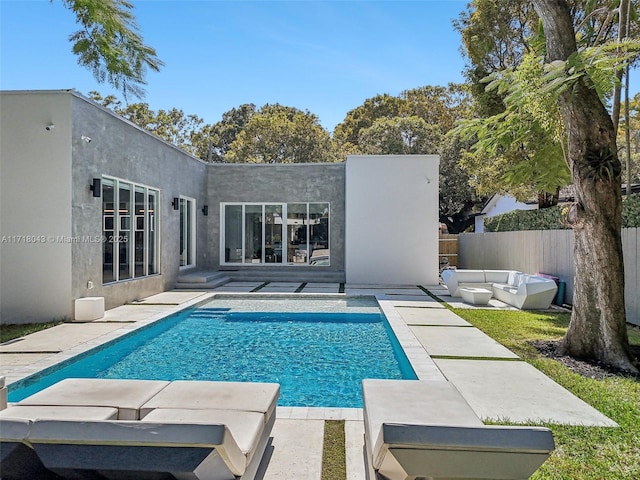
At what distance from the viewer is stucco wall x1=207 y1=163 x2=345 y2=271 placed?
16.1m

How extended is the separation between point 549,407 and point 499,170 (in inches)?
490

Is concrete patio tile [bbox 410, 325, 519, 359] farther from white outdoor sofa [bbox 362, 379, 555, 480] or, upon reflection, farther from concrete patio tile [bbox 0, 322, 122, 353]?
Answer: concrete patio tile [bbox 0, 322, 122, 353]

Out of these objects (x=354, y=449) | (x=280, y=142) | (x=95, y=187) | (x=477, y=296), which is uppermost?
(x=280, y=142)

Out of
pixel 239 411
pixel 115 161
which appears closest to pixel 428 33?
pixel 115 161

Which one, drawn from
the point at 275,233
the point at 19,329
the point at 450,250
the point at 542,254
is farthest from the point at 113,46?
the point at 450,250

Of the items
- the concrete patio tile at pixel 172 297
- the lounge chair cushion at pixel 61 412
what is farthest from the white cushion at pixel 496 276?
the lounge chair cushion at pixel 61 412

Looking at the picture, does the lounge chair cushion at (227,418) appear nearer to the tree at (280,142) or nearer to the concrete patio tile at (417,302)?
the concrete patio tile at (417,302)

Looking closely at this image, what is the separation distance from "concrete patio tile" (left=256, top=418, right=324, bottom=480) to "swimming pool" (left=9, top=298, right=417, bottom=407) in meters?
1.12

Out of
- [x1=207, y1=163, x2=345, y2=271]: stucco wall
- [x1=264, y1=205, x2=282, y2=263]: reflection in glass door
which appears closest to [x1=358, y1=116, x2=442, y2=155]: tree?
[x1=207, y1=163, x2=345, y2=271]: stucco wall

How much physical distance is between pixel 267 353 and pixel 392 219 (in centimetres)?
851

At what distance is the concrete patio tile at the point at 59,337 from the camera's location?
6.22m

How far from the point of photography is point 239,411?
120 inches

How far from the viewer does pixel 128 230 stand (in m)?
10.5

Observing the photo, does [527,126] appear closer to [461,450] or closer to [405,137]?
[461,450]
